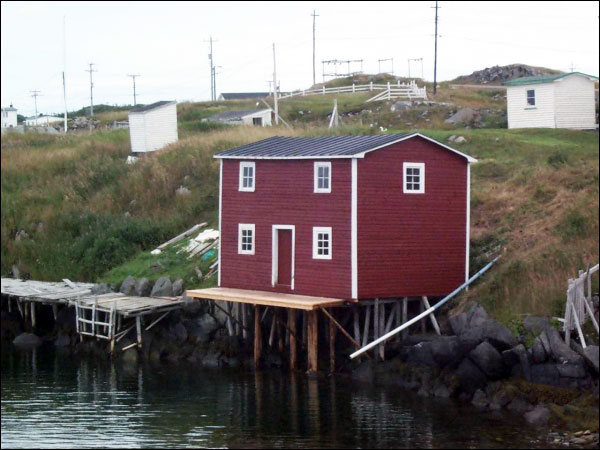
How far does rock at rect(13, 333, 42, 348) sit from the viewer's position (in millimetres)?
40750

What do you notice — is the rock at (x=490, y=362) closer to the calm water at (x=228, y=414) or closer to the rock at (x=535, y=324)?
the calm water at (x=228, y=414)

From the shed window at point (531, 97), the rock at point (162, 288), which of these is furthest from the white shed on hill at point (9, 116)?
the rock at point (162, 288)

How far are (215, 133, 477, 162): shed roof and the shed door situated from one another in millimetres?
2587

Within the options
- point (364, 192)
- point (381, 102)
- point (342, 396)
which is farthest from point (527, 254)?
point (381, 102)

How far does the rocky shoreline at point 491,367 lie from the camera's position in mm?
25938

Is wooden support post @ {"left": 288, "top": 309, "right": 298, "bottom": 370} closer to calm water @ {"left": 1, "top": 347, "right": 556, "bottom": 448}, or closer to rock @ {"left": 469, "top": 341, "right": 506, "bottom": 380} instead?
calm water @ {"left": 1, "top": 347, "right": 556, "bottom": 448}

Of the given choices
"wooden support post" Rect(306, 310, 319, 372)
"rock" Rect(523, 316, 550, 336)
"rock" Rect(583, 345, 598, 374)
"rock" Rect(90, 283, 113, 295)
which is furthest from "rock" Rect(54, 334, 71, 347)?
"rock" Rect(583, 345, 598, 374)

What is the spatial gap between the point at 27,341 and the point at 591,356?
2323cm

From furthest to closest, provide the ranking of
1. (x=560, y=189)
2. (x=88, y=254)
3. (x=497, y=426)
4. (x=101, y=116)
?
1. (x=101, y=116)
2. (x=88, y=254)
3. (x=560, y=189)
4. (x=497, y=426)

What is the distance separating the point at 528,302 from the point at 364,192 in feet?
19.5

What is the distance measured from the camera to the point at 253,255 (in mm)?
34781

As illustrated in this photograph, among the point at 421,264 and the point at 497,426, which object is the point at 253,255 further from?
the point at 497,426

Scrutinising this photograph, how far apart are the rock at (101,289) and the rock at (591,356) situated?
20452 millimetres

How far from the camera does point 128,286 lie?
4034cm
